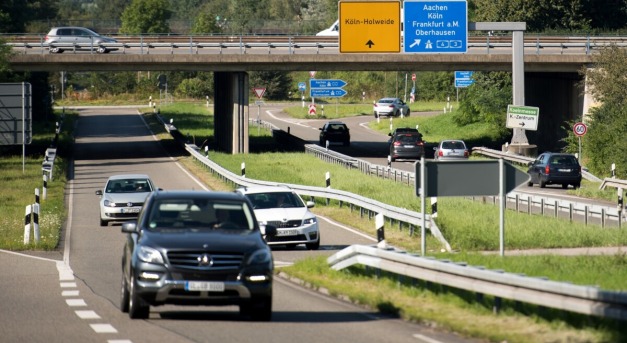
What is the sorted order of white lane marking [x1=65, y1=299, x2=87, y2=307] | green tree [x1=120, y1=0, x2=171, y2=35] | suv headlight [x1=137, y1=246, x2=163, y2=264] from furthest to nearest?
green tree [x1=120, y1=0, x2=171, y2=35], white lane marking [x1=65, y1=299, x2=87, y2=307], suv headlight [x1=137, y1=246, x2=163, y2=264]

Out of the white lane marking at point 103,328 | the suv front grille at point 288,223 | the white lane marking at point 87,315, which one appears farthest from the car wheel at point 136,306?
the suv front grille at point 288,223

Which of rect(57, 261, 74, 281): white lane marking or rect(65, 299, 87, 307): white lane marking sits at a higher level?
rect(65, 299, 87, 307): white lane marking

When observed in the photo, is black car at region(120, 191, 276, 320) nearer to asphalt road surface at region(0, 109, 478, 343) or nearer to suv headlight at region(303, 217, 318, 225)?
asphalt road surface at region(0, 109, 478, 343)

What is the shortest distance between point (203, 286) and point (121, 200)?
67.1 feet

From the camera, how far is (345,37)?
186 ft

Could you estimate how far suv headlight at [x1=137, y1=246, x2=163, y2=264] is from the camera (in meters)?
14.9

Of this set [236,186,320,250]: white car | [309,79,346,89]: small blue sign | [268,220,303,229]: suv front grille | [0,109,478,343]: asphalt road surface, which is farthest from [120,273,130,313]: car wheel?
[309,79,346,89]: small blue sign

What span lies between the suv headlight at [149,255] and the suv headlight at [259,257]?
98 centimetres

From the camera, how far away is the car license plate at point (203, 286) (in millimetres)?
14742

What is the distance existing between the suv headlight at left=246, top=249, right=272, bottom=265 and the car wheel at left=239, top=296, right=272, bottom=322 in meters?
0.43

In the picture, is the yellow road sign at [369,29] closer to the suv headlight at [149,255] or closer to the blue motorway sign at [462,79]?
the suv headlight at [149,255]

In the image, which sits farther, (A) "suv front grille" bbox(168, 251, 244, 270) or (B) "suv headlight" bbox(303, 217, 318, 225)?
(B) "suv headlight" bbox(303, 217, 318, 225)

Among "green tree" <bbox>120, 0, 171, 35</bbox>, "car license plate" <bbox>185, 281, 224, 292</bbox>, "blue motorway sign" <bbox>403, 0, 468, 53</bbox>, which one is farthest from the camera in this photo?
"green tree" <bbox>120, 0, 171, 35</bbox>

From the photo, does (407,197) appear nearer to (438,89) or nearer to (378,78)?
(438,89)
